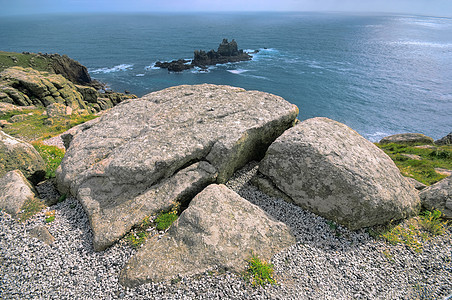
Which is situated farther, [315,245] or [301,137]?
[301,137]

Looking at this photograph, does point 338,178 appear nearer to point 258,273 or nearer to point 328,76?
point 258,273

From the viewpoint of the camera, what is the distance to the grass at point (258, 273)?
9.62 meters

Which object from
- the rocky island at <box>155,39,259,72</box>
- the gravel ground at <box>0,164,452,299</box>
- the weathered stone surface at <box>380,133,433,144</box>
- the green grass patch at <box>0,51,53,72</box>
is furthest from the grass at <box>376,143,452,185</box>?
the green grass patch at <box>0,51,53,72</box>

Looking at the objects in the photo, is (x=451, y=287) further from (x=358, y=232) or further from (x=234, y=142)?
(x=234, y=142)

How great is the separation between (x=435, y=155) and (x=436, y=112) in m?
70.4

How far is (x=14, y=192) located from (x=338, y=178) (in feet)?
58.9

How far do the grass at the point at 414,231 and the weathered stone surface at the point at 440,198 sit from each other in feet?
1.60

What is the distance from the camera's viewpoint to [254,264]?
10.0 meters

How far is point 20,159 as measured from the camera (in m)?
14.5

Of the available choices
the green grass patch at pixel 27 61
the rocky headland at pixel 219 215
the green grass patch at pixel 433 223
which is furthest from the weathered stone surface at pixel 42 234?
the green grass patch at pixel 27 61

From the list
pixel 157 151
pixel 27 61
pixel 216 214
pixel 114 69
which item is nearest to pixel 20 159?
pixel 157 151

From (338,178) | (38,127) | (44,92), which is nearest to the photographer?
(338,178)

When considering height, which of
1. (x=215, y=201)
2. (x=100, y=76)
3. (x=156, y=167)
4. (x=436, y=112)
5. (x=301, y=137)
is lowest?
(x=436, y=112)

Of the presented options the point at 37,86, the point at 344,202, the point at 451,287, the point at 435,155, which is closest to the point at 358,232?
the point at 344,202
